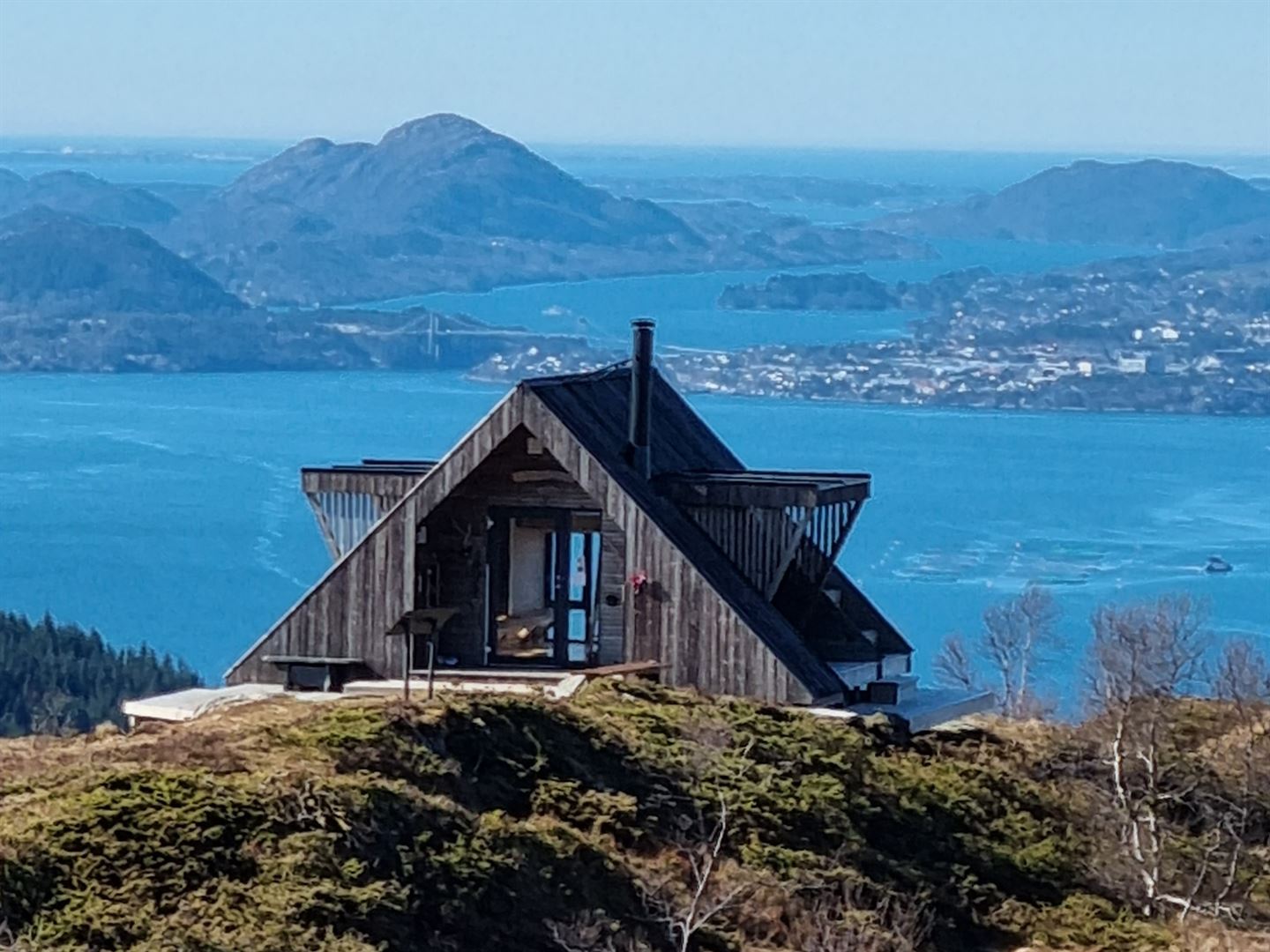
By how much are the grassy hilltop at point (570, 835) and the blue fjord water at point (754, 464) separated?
49.0 metres

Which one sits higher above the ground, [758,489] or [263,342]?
[758,489]

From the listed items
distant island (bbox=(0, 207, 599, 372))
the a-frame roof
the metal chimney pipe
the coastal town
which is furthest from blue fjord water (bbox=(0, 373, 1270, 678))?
the metal chimney pipe

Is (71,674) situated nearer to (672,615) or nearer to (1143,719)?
(672,615)


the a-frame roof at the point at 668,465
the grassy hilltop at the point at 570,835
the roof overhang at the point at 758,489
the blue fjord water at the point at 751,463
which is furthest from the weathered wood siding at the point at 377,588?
the blue fjord water at the point at 751,463

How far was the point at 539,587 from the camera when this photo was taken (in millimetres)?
18641

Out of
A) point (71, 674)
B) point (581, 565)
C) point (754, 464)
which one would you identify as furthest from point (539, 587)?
point (754, 464)

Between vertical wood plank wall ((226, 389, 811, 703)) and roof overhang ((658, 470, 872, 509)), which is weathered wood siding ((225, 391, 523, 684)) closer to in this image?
vertical wood plank wall ((226, 389, 811, 703))

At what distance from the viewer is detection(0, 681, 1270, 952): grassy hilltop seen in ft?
34.9

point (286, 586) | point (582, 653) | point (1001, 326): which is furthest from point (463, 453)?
point (1001, 326)

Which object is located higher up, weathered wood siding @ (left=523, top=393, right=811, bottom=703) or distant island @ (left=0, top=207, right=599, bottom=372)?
weathered wood siding @ (left=523, top=393, right=811, bottom=703)

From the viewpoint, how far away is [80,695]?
63.4 m

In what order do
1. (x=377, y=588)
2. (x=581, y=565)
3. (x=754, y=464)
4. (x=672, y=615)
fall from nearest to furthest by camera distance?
(x=672, y=615) < (x=377, y=588) < (x=581, y=565) < (x=754, y=464)

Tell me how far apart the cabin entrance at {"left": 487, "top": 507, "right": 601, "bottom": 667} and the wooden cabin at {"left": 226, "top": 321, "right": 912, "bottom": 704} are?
2cm

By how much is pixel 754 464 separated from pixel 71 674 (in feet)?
117
